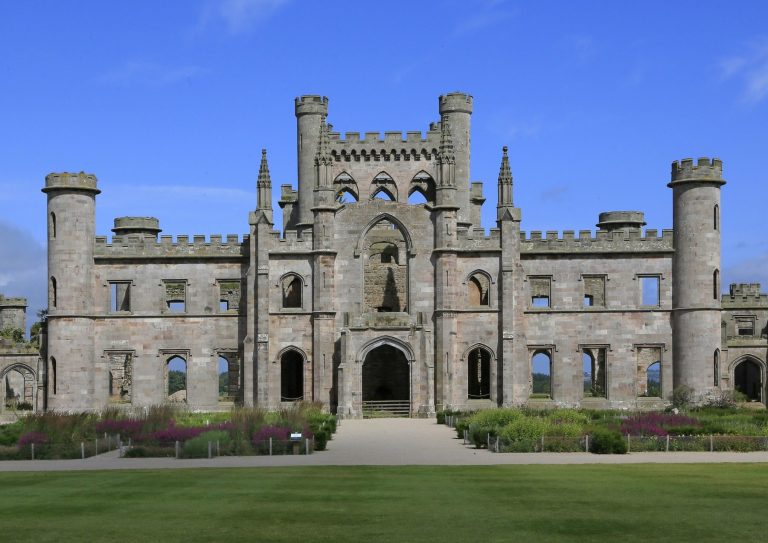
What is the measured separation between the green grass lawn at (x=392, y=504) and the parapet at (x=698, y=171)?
3167 centimetres

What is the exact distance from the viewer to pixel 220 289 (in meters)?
63.6

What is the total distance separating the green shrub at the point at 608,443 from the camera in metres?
34.7

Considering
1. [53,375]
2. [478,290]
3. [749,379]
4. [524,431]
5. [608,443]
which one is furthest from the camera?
[749,379]

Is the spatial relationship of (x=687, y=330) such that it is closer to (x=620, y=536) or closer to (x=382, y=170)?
(x=382, y=170)

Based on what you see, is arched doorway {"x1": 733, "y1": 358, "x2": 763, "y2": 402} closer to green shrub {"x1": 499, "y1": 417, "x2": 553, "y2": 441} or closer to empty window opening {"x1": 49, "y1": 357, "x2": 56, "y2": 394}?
green shrub {"x1": 499, "y1": 417, "x2": 553, "y2": 441}

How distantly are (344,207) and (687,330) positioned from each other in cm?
1813

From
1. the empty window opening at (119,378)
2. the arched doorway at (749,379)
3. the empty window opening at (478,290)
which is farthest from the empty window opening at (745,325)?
the empty window opening at (119,378)

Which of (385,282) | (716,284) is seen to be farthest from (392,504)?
(385,282)

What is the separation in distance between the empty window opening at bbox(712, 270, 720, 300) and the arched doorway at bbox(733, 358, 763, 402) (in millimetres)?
7312

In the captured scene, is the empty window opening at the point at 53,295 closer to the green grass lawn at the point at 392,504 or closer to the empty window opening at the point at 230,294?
the empty window opening at the point at 230,294

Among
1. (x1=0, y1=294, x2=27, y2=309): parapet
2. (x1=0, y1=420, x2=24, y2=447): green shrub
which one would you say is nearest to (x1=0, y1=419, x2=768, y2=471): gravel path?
(x1=0, y1=420, x2=24, y2=447): green shrub

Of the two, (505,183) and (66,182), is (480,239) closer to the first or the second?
(505,183)

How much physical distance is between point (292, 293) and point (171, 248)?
7269mm

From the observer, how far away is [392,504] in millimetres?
22938
